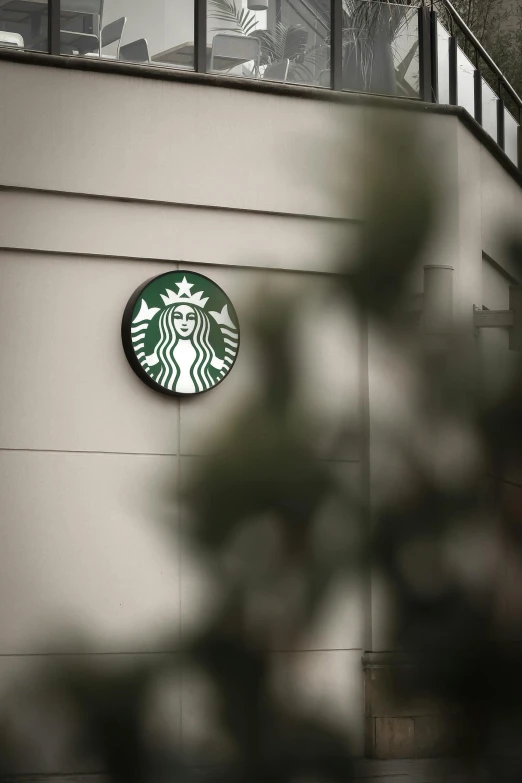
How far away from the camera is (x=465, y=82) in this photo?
10617 mm

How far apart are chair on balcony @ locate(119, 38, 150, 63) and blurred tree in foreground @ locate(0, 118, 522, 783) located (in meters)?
8.15

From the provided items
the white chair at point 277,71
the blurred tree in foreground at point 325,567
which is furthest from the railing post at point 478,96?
the blurred tree in foreground at point 325,567

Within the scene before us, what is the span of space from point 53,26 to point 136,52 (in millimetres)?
636

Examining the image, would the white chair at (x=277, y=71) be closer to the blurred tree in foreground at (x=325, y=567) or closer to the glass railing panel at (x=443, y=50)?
the glass railing panel at (x=443, y=50)

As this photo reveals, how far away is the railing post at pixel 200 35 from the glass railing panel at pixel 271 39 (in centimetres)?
5

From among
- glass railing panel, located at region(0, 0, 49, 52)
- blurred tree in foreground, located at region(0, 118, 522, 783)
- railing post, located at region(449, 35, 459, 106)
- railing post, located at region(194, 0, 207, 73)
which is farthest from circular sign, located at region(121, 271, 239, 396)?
blurred tree in foreground, located at region(0, 118, 522, 783)

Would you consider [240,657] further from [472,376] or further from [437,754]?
[472,376]

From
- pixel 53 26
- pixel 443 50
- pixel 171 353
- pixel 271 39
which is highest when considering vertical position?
pixel 443 50

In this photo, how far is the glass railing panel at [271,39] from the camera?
912 cm

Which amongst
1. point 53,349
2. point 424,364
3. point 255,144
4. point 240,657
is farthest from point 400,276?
point 255,144

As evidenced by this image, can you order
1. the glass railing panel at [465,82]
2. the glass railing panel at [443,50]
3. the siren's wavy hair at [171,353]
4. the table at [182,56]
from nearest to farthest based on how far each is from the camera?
the siren's wavy hair at [171,353], the table at [182,56], the glass railing panel at [443,50], the glass railing panel at [465,82]

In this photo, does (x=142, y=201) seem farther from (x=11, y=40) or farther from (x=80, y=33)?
(x=11, y=40)

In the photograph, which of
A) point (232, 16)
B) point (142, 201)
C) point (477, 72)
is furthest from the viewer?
point (477, 72)

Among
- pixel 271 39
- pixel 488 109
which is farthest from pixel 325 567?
pixel 488 109
